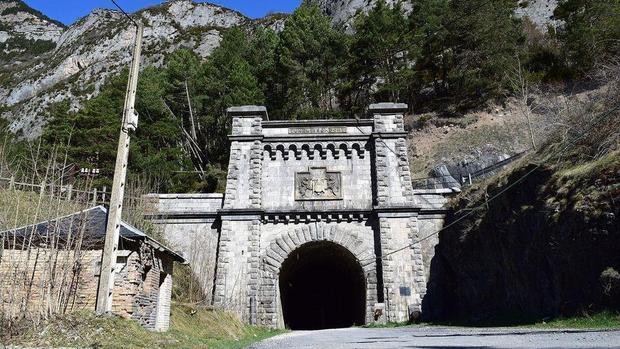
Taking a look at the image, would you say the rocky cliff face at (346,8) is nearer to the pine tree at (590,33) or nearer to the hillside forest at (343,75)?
the hillside forest at (343,75)

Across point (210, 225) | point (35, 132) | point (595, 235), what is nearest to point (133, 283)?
point (595, 235)

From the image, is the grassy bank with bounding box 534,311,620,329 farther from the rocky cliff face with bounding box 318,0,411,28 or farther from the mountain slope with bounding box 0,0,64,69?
the mountain slope with bounding box 0,0,64,69

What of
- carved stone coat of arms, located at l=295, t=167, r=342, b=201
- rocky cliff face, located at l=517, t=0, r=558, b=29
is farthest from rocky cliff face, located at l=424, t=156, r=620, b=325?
rocky cliff face, located at l=517, t=0, r=558, b=29

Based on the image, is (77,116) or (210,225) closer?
(210,225)

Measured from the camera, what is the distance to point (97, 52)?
238 ft

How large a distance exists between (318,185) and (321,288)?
9.11 m

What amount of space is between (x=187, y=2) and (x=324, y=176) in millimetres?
63130

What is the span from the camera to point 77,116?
28.7m

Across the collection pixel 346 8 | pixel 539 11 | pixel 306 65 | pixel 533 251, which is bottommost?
pixel 533 251

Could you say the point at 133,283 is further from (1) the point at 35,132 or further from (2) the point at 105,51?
(2) the point at 105,51

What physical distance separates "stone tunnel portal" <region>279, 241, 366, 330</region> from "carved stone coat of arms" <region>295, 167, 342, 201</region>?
2.07 meters

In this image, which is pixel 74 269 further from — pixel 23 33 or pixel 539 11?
pixel 23 33

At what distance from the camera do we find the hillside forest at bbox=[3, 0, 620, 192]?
29078mm

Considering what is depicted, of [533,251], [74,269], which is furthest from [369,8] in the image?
[74,269]
